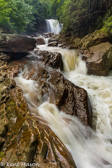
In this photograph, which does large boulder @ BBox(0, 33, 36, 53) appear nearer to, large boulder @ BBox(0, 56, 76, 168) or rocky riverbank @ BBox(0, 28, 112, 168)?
rocky riverbank @ BBox(0, 28, 112, 168)

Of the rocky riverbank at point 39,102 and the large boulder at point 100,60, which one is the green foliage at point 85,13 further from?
the large boulder at point 100,60

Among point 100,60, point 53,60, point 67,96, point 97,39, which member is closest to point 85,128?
point 67,96

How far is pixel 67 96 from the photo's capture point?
3.53 metres

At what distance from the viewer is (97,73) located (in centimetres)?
588

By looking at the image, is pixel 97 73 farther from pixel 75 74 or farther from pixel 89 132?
pixel 89 132

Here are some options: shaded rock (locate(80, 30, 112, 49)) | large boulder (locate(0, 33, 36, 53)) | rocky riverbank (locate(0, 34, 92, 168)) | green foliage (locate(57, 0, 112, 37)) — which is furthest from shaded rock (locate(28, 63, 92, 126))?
green foliage (locate(57, 0, 112, 37))

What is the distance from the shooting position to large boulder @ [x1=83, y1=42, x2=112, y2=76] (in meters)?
5.63

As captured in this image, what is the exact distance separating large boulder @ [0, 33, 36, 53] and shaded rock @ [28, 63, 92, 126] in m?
3.03

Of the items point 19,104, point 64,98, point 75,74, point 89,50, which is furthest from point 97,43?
point 19,104

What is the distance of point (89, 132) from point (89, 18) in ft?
30.5

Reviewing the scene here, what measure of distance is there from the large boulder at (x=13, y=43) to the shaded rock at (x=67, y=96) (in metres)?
3.03

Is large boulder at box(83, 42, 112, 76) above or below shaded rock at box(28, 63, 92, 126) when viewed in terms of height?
above

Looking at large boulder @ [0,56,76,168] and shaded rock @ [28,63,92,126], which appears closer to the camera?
large boulder @ [0,56,76,168]

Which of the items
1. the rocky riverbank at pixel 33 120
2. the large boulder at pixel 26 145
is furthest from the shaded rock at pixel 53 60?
the large boulder at pixel 26 145
